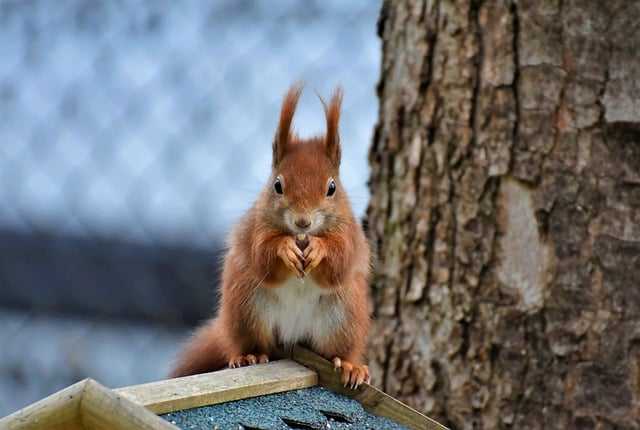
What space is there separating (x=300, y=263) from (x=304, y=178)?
12 cm

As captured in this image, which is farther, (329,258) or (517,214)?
(517,214)

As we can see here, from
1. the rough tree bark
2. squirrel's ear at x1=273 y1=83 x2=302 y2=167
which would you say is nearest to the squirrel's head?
squirrel's ear at x1=273 y1=83 x2=302 y2=167

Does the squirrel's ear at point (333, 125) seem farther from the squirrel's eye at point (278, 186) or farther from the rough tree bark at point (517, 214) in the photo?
the rough tree bark at point (517, 214)

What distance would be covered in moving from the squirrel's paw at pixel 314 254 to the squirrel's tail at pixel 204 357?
0.23m

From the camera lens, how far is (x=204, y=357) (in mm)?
1601

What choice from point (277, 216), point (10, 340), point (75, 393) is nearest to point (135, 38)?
point (10, 340)

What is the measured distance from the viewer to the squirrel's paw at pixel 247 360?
56.8 inches

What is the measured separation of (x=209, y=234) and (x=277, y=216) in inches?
39.1

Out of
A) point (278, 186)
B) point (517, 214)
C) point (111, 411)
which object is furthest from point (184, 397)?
point (517, 214)

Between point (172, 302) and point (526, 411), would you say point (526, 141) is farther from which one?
point (172, 302)

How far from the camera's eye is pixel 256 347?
1.50 meters

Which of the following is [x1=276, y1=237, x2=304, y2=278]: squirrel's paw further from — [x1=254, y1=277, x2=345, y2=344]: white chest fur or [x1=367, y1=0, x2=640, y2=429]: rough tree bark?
[x1=367, y1=0, x2=640, y2=429]: rough tree bark

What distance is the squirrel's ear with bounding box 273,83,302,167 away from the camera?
4.57 ft

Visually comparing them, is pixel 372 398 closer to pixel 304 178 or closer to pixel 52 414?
pixel 304 178
